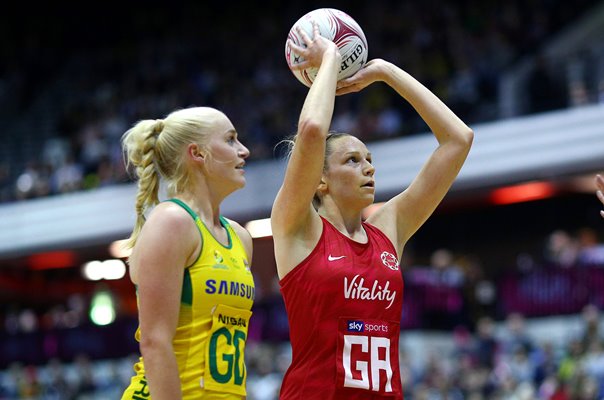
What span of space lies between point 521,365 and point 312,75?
30.4 feet

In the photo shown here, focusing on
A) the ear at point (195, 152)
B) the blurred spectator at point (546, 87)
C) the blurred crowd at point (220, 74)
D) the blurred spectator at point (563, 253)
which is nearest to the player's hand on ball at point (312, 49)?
the ear at point (195, 152)

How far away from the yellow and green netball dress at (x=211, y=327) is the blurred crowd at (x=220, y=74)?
14.3 meters

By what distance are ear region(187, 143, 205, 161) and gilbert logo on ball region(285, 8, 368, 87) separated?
0.61 meters

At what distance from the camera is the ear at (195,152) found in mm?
4289

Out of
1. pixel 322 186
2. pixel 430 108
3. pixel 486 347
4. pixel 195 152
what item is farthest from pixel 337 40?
pixel 486 347

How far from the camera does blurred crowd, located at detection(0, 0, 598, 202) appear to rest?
19.7 m

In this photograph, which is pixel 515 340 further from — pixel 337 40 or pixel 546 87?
pixel 337 40

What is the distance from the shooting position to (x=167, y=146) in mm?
4305

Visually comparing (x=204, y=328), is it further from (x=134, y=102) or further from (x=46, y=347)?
(x=134, y=102)

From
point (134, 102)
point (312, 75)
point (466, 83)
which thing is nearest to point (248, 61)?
point (134, 102)

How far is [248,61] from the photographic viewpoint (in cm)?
2444

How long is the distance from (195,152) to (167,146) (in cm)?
11

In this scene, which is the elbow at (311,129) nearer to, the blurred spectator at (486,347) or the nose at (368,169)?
the nose at (368,169)

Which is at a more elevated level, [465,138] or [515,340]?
[465,138]
